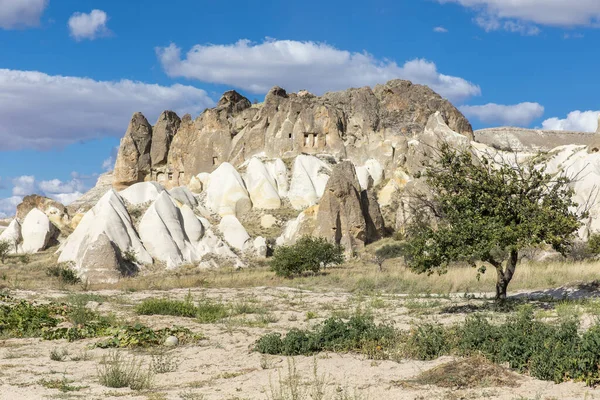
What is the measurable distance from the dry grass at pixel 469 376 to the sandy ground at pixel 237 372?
135 mm

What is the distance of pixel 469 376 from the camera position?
26.5 feet

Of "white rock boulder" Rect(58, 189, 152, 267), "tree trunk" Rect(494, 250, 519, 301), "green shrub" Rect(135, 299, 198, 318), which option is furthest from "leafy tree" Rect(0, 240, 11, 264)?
"tree trunk" Rect(494, 250, 519, 301)

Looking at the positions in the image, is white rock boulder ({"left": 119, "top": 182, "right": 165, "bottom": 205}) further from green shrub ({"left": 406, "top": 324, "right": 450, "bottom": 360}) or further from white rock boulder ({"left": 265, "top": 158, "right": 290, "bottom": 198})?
green shrub ({"left": 406, "top": 324, "right": 450, "bottom": 360})

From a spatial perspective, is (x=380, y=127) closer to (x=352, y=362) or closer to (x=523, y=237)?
(x=523, y=237)

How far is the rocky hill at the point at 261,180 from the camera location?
41094 mm

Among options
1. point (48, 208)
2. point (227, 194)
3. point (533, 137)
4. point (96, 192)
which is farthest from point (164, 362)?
point (533, 137)

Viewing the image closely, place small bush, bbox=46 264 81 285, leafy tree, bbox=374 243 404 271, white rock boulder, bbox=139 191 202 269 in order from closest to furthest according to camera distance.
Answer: small bush, bbox=46 264 81 285, leafy tree, bbox=374 243 404 271, white rock boulder, bbox=139 191 202 269

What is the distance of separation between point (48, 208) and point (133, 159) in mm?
24605

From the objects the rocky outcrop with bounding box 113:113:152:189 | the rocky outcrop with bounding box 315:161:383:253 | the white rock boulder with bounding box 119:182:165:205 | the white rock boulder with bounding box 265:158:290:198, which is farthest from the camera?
the rocky outcrop with bounding box 113:113:152:189

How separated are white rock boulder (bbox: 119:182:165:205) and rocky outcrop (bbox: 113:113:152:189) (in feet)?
85.5

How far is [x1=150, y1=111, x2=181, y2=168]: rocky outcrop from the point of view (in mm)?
81875

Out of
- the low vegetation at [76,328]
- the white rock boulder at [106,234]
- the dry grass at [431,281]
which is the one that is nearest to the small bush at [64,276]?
the dry grass at [431,281]

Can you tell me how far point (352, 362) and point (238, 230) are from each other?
36048 mm

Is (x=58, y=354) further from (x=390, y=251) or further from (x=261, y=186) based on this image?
(x=261, y=186)
